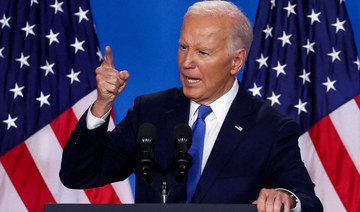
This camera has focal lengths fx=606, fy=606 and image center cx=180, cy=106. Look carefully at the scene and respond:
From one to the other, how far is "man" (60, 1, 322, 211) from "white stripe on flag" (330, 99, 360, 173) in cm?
166

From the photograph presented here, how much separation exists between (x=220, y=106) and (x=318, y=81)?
173cm

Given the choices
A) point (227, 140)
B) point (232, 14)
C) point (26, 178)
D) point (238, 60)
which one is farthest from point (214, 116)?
point (26, 178)

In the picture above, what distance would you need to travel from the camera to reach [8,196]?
12.9 feet

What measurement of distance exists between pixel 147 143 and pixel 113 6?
2.72 metres

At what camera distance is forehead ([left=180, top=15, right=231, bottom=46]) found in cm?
226

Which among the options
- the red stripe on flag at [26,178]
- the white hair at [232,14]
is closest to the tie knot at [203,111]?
the white hair at [232,14]

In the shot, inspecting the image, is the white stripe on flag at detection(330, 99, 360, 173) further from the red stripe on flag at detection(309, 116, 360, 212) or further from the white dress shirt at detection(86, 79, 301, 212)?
the white dress shirt at detection(86, 79, 301, 212)

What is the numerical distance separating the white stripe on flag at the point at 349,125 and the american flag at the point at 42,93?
4.71 feet

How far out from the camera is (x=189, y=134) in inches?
65.9

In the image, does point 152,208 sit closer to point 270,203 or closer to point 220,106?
point 270,203

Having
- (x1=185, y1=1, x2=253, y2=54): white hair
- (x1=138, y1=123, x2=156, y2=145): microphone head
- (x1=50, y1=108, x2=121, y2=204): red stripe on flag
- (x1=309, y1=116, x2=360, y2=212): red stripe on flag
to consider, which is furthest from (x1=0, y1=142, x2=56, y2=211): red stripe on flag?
(x1=138, y1=123, x2=156, y2=145): microphone head

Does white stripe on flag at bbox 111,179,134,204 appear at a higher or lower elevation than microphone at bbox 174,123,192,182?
lower

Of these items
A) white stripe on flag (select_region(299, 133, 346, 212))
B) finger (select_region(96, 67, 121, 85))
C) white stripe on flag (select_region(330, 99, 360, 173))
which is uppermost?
finger (select_region(96, 67, 121, 85))

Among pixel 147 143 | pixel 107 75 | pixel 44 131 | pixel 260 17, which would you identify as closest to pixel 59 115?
pixel 44 131
